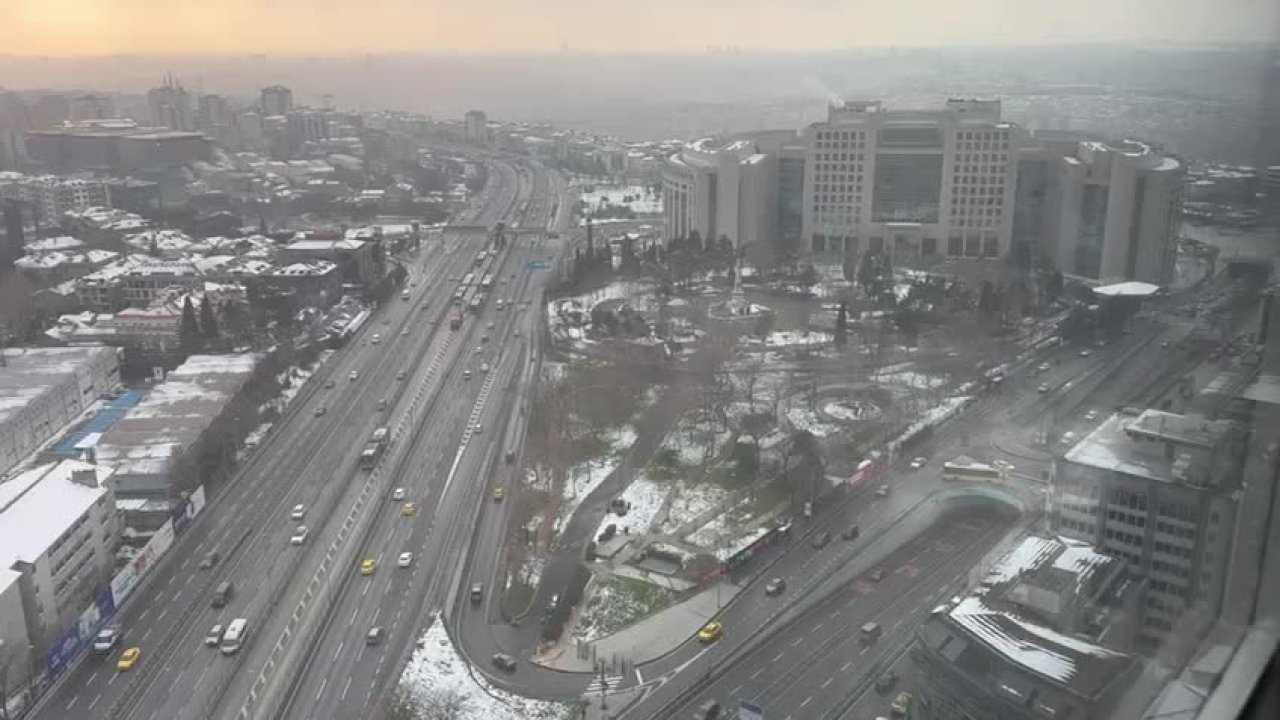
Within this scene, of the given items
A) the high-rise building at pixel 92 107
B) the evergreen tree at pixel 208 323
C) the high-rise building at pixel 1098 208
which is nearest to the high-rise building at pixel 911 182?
the high-rise building at pixel 1098 208

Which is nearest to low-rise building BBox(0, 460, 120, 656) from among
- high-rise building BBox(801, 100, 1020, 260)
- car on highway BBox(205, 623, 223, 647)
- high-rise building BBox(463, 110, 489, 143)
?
car on highway BBox(205, 623, 223, 647)

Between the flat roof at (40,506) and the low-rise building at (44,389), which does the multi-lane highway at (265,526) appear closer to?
the flat roof at (40,506)

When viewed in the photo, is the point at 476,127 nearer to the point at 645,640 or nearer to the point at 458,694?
the point at 645,640

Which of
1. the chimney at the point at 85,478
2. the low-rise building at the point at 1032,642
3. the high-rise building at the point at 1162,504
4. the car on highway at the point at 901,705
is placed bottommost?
the car on highway at the point at 901,705

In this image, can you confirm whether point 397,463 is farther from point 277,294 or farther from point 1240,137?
point 1240,137

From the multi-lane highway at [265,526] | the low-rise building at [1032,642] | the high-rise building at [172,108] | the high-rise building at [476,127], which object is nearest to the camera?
the low-rise building at [1032,642]

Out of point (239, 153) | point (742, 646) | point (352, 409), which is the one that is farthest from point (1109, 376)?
point (239, 153)
